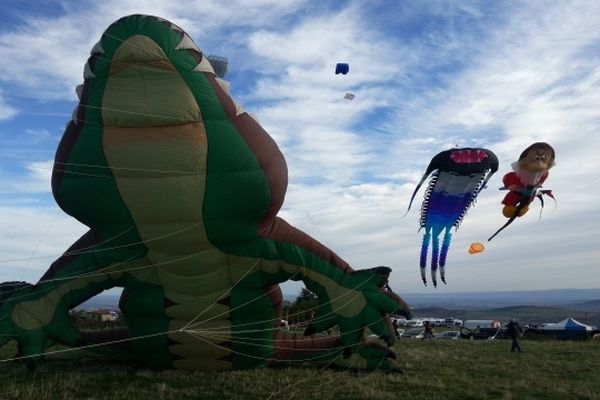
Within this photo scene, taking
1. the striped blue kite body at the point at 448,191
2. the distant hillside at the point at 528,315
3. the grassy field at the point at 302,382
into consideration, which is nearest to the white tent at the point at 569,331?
the grassy field at the point at 302,382

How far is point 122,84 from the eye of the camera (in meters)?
7.40

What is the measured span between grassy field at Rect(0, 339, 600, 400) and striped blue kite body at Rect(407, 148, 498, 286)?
7.61 feet

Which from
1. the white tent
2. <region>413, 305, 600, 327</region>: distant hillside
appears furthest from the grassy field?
<region>413, 305, 600, 327</region>: distant hillside

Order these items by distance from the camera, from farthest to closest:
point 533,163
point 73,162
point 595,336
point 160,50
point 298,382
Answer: point 595,336 < point 533,163 < point 298,382 < point 73,162 < point 160,50

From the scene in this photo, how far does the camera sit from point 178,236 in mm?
8055

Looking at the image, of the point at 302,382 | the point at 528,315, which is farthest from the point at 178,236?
the point at 528,315

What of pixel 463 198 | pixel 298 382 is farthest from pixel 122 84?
pixel 463 198

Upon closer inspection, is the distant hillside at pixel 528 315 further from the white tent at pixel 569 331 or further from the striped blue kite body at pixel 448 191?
the striped blue kite body at pixel 448 191

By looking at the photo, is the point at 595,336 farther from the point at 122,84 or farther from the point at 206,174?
the point at 122,84

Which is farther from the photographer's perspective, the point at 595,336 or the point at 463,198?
the point at 595,336

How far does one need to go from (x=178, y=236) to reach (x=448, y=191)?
5.41 meters

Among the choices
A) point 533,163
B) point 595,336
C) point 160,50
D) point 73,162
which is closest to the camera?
point 160,50

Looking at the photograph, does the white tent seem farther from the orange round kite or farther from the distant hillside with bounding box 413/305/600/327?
the distant hillside with bounding box 413/305/600/327

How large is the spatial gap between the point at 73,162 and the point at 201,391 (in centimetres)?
356
